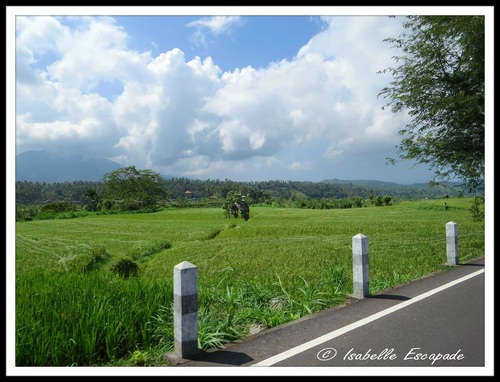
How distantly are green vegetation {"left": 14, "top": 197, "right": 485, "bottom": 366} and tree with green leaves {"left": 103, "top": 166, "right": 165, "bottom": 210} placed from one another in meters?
0.87

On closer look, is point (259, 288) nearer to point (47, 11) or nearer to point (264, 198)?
point (47, 11)

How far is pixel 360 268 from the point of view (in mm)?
4781

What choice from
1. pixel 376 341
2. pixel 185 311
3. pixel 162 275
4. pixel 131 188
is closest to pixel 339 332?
pixel 376 341

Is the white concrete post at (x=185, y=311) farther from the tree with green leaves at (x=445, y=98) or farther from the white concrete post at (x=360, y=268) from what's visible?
the tree with green leaves at (x=445, y=98)

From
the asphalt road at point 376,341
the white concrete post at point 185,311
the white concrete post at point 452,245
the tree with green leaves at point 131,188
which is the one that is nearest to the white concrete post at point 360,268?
the asphalt road at point 376,341

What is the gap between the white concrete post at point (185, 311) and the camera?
9.81ft

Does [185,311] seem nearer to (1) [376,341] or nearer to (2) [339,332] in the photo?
(2) [339,332]

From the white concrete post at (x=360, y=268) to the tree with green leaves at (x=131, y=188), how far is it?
15.4m

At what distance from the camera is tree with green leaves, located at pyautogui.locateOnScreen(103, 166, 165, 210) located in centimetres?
1872

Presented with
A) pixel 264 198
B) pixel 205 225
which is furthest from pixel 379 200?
pixel 205 225

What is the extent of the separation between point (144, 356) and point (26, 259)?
8.29 m

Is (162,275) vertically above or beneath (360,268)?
beneath

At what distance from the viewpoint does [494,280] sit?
4.55m

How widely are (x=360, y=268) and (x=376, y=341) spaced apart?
1.57 m
